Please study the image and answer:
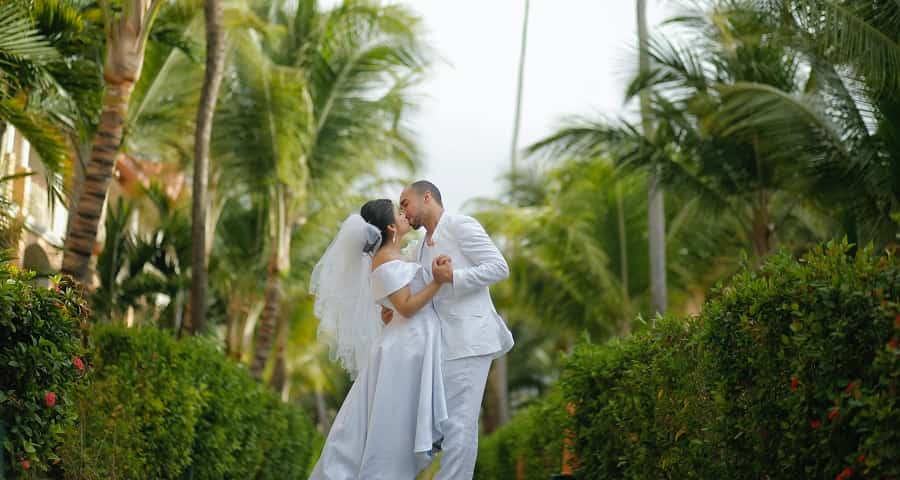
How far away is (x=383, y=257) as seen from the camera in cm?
680

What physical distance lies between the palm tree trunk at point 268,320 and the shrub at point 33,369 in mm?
14582

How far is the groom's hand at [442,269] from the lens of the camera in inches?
257

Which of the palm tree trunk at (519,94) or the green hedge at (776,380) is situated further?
the palm tree trunk at (519,94)

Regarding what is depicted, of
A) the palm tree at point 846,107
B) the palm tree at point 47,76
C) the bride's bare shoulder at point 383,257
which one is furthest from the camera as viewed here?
the palm tree at point 846,107

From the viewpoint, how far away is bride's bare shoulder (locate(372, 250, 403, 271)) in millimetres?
6785

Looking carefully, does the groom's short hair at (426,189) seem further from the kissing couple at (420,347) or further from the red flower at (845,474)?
the red flower at (845,474)

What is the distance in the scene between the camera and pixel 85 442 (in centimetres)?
812

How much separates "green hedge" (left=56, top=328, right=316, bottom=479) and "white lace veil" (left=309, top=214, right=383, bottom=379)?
1.75 m

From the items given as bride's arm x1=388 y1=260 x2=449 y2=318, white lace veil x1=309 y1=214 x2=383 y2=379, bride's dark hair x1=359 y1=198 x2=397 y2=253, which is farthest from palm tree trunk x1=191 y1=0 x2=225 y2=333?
bride's arm x1=388 y1=260 x2=449 y2=318

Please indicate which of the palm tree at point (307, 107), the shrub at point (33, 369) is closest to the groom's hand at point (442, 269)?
the shrub at point (33, 369)

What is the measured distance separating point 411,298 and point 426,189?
771 mm

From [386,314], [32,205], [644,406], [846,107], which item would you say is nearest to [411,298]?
[386,314]

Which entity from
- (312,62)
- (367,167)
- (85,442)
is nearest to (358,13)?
(312,62)

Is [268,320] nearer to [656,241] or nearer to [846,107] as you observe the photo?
[656,241]
